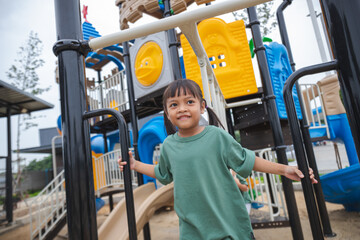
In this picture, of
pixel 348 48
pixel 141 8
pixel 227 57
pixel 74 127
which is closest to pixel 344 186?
pixel 227 57

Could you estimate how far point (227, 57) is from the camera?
3.62 m

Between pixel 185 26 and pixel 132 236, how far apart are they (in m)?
0.86

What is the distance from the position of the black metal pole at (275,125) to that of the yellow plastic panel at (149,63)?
1.64 meters

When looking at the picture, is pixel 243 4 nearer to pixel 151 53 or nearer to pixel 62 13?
pixel 62 13

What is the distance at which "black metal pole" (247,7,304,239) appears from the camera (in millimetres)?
2525

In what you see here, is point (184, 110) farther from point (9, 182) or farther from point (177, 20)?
point (9, 182)

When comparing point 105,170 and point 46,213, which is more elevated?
point 105,170

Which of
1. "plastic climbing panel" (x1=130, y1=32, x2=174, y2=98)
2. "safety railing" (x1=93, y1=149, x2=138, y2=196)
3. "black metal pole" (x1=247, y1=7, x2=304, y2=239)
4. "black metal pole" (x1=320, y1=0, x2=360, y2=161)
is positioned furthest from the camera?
"safety railing" (x1=93, y1=149, x2=138, y2=196)

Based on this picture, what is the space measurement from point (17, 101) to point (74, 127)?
25.8 feet

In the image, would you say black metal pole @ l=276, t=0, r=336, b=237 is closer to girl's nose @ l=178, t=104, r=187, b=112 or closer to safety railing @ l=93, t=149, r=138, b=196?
girl's nose @ l=178, t=104, r=187, b=112

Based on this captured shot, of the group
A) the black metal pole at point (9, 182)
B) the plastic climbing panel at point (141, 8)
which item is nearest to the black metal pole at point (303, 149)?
the plastic climbing panel at point (141, 8)

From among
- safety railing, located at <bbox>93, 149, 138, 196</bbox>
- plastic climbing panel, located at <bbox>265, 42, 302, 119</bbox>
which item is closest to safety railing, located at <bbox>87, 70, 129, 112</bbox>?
safety railing, located at <bbox>93, 149, 138, 196</bbox>

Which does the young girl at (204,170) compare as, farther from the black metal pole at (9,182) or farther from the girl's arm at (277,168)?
the black metal pole at (9,182)

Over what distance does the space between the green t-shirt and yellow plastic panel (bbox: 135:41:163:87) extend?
3.03 m
